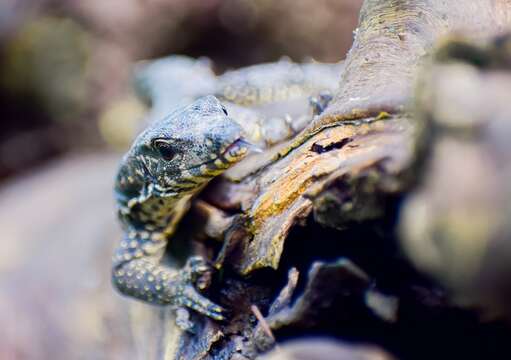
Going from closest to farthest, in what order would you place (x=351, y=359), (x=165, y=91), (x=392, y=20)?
(x=351, y=359) → (x=392, y=20) → (x=165, y=91)

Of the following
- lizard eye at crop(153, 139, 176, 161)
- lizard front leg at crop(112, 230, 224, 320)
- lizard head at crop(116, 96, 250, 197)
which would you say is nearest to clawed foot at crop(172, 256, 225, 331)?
lizard front leg at crop(112, 230, 224, 320)

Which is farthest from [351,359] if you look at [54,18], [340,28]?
[54,18]

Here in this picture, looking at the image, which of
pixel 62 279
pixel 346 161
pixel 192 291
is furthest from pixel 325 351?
pixel 62 279

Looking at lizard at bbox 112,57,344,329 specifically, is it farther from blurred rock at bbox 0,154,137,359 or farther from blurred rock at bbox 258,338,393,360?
blurred rock at bbox 0,154,137,359

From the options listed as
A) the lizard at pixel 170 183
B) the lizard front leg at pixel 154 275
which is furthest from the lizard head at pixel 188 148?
the lizard front leg at pixel 154 275

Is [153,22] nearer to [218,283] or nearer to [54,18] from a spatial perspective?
[54,18]

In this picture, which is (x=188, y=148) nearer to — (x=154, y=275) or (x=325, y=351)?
(x=154, y=275)

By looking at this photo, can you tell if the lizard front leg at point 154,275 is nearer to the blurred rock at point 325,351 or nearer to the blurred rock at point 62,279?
the blurred rock at point 325,351
